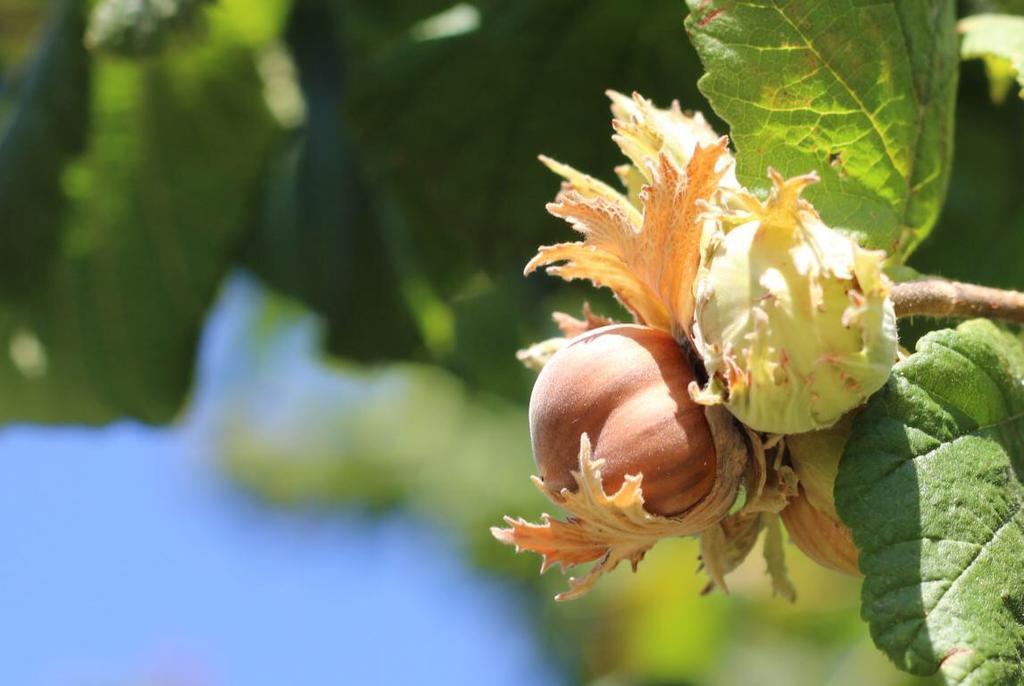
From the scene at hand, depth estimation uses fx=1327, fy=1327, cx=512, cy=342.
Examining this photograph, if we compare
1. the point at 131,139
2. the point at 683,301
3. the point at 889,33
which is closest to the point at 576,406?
the point at 683,301

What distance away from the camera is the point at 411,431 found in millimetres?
6512

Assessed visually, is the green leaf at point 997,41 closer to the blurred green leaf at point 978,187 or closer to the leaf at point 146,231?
the blurred green leaf at point 978,187

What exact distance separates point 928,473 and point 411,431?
5159 mm

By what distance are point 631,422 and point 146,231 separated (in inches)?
83.0

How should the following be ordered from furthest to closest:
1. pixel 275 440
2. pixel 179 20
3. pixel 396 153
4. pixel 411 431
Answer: pixel 275 440
pixel 411 431
pixel 396 153
pixel 179 20

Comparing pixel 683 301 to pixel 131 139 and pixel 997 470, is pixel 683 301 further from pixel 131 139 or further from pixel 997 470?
pixel 131 139

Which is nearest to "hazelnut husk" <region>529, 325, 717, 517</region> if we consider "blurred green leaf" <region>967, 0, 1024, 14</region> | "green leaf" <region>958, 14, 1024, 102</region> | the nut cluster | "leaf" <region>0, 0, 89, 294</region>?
the nut cluster

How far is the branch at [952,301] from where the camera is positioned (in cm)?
154

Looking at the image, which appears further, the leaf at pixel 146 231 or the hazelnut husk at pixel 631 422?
the leaf at pixel 146 231

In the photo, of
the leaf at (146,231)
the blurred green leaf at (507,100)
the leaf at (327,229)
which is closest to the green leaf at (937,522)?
the blurred green leaf at (507,100)

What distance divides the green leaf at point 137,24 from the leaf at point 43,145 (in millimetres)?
457

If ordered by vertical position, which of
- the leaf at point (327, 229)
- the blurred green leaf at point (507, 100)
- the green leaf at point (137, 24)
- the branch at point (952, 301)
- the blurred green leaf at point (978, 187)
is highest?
the green leaf at point (137, 24)

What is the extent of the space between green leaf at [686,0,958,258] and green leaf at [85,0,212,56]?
1.41 meters

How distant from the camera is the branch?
1537 millimetres
